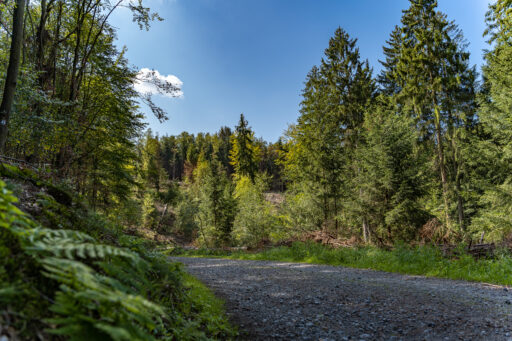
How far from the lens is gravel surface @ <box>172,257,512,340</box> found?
138 inches

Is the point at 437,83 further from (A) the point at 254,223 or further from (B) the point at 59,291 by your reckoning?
(B) the point at 59,291

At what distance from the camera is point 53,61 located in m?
8.70

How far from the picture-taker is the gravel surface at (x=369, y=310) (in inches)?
138

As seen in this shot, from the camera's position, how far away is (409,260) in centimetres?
929

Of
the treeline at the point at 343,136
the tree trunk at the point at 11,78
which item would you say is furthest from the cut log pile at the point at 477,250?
the tree trunk at the point at 11,78

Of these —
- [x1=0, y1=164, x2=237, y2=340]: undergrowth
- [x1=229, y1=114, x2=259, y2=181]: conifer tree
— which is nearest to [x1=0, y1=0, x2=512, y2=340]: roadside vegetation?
[x1=0, y1=164, x2=237, y2=340]: undergrowth

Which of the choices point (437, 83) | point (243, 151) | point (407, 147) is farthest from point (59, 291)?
point (243, 151)

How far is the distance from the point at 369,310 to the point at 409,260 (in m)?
6.17

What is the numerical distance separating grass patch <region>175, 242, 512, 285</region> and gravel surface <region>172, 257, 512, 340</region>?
1.01 meters

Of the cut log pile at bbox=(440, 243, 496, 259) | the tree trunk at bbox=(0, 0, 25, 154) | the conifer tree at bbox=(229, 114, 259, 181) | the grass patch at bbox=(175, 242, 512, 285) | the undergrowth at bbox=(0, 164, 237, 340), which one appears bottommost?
the grass patch at bbox=(175, 242, 512, 285)

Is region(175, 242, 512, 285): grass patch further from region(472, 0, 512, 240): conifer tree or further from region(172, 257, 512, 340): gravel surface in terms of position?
region(472, 0, 512, 240): conifer tree

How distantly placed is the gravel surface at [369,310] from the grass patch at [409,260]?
A: 3.32 feet

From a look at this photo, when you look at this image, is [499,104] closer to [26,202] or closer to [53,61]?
[26,202]

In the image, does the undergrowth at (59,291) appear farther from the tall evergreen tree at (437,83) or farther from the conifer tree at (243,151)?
the conifer tree at (243,151)
